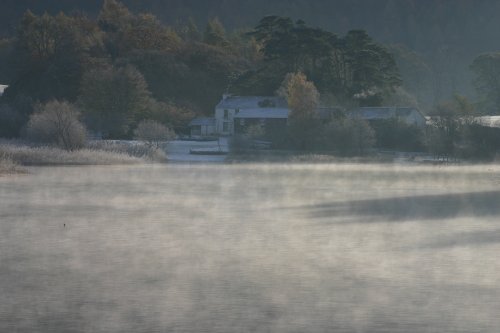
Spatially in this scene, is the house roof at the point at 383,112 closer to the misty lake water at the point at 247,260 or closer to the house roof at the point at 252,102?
the house roof at the point at 252,102

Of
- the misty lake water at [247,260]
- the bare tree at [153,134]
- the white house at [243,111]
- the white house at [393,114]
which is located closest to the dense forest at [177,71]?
the white house at [393,114]

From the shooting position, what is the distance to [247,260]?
63.5 ft

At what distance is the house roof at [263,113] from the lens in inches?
3893

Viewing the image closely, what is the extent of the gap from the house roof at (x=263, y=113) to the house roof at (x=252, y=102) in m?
0.96

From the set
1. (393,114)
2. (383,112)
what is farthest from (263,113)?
(393,114)

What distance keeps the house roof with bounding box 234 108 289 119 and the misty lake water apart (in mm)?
60814

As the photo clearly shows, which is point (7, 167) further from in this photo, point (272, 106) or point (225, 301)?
point (272, 106)

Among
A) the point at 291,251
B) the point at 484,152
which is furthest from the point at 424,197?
the point at 484,152

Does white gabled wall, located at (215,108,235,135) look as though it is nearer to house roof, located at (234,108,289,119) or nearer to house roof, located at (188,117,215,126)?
Answer: house roof, located at (188,117,215,126)

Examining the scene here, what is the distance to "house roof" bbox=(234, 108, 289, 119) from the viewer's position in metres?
98.9

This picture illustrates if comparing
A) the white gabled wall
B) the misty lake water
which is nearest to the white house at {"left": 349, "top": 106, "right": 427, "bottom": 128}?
the white gabled wall

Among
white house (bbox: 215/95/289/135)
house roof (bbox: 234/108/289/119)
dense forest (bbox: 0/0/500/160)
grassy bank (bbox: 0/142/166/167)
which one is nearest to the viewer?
Result: grassy bank (bbox: 0/142/166/167)

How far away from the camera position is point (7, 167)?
4697cm

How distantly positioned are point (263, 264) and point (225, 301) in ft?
12.5
